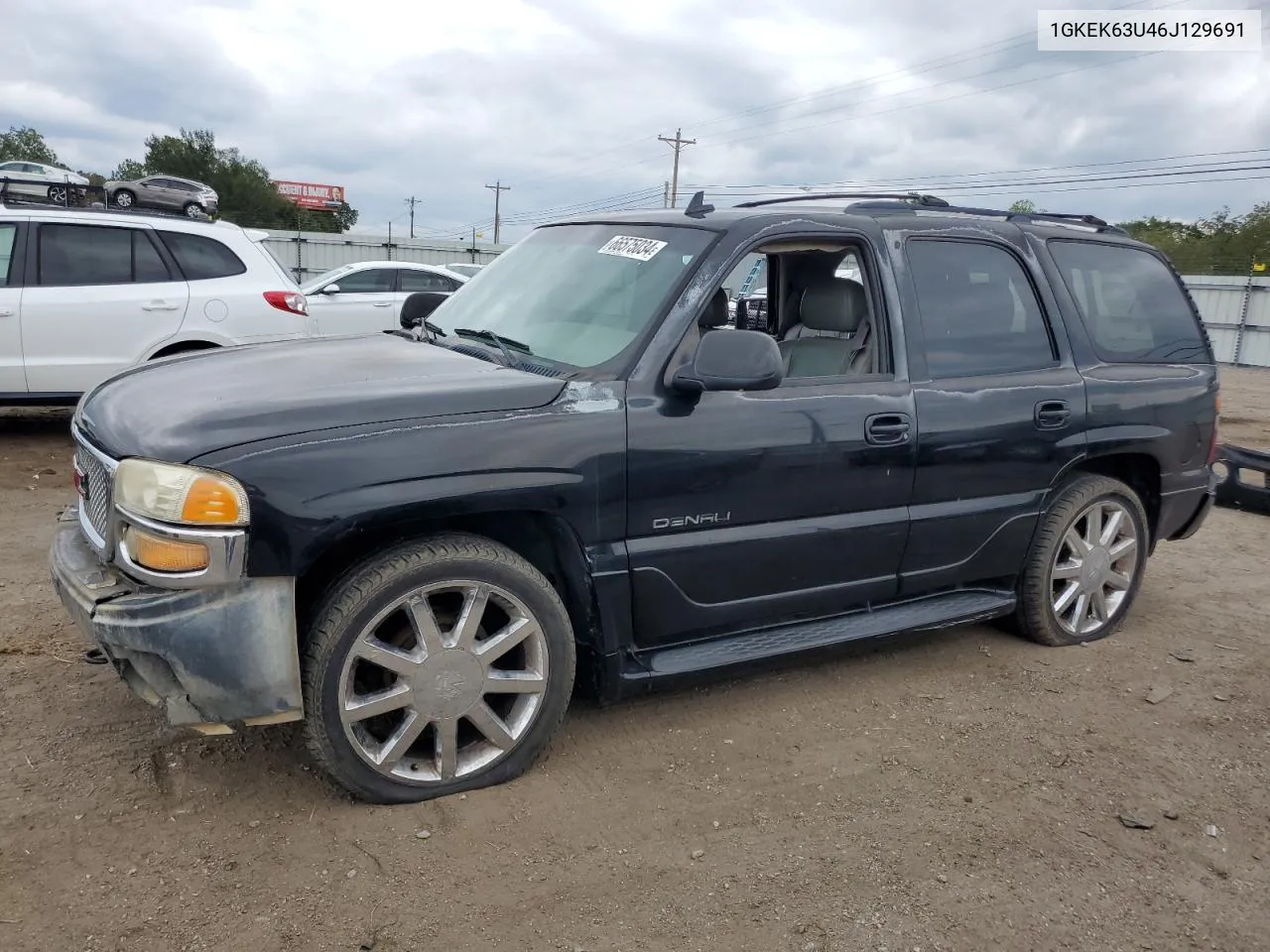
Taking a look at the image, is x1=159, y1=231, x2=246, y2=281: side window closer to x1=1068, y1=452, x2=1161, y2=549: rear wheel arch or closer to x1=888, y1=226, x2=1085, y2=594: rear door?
x1=888, y1=226, x2=1085, y2=594: rear door

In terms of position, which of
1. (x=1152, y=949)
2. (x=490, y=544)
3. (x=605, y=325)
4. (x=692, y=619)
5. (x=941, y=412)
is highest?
(x=605, y=325)

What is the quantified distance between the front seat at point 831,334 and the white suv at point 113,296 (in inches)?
196

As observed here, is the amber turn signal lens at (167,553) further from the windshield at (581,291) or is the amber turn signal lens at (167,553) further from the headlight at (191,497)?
the windshield at (581,291)

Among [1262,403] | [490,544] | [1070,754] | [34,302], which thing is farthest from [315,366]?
[1262,403]

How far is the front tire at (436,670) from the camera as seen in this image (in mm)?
2826

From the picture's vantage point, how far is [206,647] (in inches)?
104

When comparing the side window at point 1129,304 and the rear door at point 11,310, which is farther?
the rear door at point 11,310

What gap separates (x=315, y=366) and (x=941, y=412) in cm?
232

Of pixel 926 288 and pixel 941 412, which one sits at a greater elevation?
pixel 926 288

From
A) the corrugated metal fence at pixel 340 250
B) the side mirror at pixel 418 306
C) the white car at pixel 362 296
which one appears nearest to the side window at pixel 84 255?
the white car at pixel 362 296

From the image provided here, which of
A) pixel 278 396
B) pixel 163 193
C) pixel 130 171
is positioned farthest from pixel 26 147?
pixel 278 396

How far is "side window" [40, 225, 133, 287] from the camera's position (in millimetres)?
7332

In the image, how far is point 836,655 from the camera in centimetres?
431

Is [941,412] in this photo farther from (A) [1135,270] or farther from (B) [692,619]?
(A) [1135,270]
